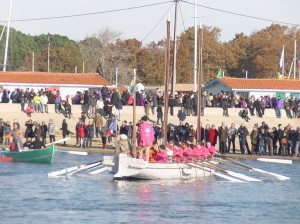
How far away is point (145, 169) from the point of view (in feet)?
127

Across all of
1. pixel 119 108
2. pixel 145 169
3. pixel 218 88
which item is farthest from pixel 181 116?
pixel 218 88

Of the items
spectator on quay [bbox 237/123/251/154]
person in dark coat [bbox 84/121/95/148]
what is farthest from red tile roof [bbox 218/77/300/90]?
person in dark coat [bbox 84/121/95/148]

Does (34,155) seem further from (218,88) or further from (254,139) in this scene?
(218,88)

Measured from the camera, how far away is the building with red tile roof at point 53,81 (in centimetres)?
7119

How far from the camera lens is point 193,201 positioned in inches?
1404

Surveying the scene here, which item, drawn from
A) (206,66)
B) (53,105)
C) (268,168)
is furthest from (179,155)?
(206,66)

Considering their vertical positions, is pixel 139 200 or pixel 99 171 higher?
pixel 99 171

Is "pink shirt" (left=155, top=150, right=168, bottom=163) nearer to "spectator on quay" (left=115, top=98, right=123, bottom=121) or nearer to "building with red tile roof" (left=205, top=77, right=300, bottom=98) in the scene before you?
"spectator on quay" (left=115, top=98, right=123, bottom=121)

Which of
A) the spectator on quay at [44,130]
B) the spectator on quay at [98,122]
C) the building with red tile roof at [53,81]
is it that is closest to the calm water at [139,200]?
the spectator on quay at [44,130]

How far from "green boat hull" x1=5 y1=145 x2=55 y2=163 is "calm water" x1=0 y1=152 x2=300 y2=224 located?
1.75 meters

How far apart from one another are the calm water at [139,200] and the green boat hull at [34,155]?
1.75 metres

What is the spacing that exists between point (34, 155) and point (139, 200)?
40.5 ft

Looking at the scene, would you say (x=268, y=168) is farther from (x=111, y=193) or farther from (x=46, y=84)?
(x=46, y=84)

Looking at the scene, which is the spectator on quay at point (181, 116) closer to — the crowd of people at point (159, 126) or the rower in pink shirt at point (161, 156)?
the crowd of people at point (159, 126)
